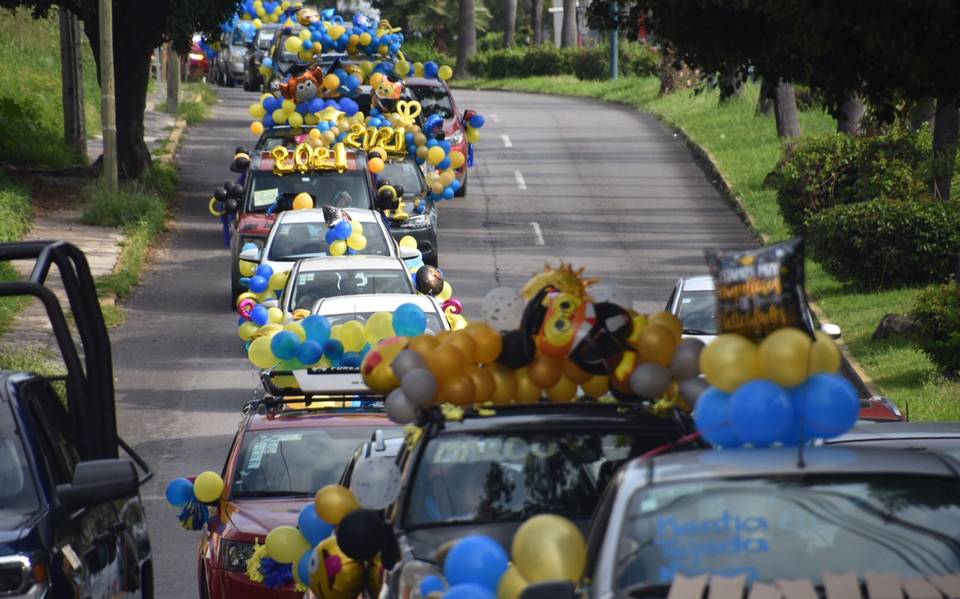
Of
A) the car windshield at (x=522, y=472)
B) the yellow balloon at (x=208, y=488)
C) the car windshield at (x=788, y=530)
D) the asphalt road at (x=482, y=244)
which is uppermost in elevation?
the car windshield at (x=788, y=530)

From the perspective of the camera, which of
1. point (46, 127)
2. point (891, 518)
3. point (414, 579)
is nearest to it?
point (891, 518)

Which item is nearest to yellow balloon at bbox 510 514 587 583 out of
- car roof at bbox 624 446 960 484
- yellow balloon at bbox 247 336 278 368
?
car roof at bbox 624 446 960 484

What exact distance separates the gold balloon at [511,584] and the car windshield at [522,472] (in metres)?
1.60

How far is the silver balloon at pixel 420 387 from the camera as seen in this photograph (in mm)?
7875

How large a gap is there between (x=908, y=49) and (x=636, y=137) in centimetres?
3133

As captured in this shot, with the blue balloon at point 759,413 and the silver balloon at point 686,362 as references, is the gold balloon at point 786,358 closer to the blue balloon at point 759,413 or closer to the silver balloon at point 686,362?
the blue balloon at point 759,413

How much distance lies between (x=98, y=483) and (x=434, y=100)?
24603mm

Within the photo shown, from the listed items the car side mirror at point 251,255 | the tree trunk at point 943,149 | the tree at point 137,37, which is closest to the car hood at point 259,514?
the car side mirror at point 251,255

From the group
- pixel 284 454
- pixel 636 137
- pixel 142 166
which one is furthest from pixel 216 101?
pixel 284 454

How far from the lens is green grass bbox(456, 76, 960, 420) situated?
16406 mm

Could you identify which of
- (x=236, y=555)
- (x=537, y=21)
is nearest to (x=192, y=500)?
(x=236, y=555)

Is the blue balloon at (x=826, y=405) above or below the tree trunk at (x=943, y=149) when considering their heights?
above

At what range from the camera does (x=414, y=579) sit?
6.89 m

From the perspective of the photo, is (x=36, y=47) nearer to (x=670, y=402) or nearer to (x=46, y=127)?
(x=46, y=127)
